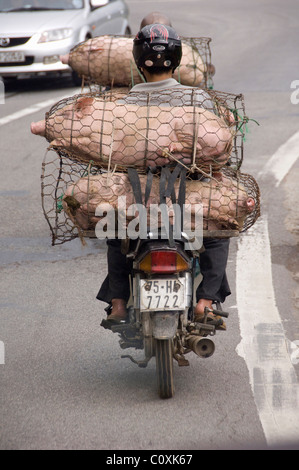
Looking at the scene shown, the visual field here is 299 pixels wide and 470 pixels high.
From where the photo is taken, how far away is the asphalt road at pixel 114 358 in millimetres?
4395

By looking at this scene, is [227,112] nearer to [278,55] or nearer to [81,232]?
[81,232]

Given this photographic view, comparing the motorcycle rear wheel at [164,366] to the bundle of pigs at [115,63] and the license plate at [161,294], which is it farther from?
the bundle of pigs at [115,63]

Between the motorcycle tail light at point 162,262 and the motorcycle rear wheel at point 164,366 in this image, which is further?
the motorcycle rear wheel at point 164,366

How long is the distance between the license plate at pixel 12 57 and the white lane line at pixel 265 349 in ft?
32.3

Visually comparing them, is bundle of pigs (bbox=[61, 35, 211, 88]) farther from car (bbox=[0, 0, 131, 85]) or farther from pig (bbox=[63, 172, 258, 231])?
car (bbox=[0, 0, 131, 85])

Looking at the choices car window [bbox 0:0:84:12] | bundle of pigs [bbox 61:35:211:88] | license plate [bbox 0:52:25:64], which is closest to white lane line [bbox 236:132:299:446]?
bundle of pigs [bbox 61:35:211:88]

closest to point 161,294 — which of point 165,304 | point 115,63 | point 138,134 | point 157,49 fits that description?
point 165,304

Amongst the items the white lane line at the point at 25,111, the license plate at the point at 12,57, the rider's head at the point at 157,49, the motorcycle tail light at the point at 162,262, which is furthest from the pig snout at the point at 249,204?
the license plate at the point at 12,57

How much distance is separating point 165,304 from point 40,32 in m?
12.8

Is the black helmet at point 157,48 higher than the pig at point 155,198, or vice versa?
the black helmet at point 157,48

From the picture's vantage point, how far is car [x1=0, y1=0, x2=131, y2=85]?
651 inches

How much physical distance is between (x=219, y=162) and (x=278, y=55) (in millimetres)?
16381

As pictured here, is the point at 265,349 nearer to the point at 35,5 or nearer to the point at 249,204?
the point at 249,204
